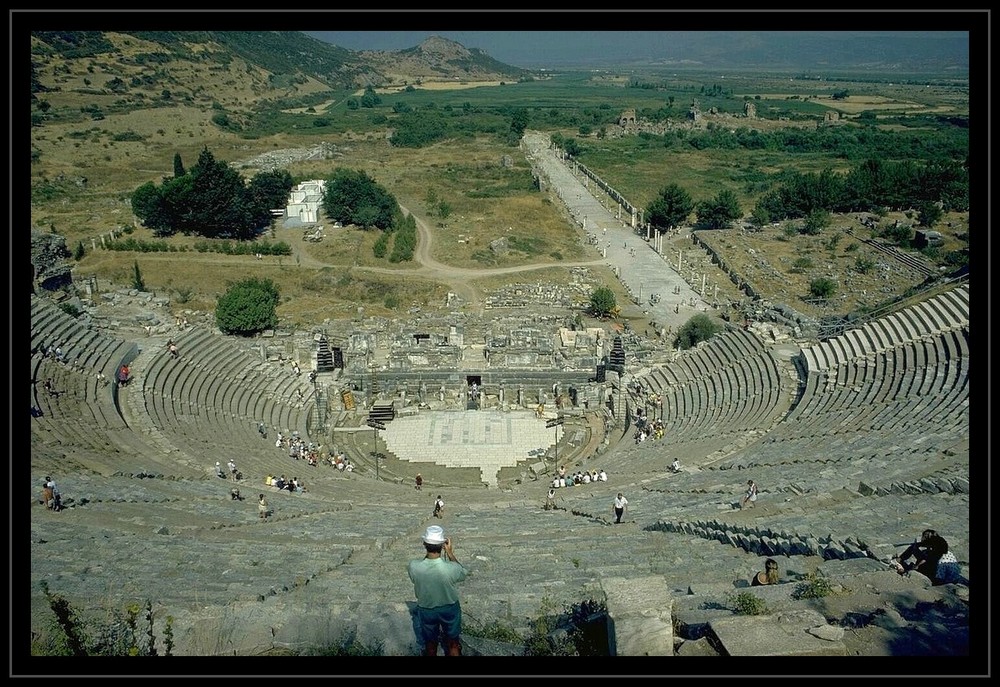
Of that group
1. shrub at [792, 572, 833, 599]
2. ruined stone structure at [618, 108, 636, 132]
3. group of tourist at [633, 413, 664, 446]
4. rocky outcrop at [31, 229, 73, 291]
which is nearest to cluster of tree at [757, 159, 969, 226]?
group of tourist at [633, 413, 664, 446]

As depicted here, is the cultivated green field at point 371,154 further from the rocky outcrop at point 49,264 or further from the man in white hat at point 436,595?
the man in white hat at point 436,595

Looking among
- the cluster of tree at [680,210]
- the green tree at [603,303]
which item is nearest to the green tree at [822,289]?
the green tree at [603,303]

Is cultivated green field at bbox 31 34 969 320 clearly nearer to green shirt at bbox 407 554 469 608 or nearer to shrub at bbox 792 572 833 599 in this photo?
shrub at bbox 792 572 833 599

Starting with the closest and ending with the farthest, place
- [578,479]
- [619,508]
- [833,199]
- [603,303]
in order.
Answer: [619,508]
[578,479]
[603,303]
[833,199]

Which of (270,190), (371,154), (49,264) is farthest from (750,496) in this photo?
(371,154)

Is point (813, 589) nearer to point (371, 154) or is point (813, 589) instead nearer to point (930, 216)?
point (930, 216)
